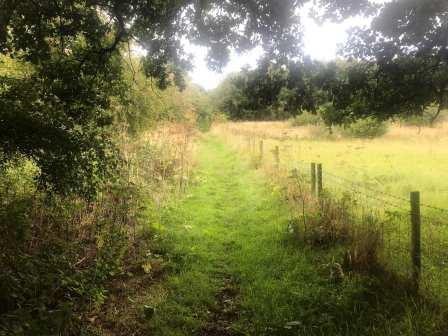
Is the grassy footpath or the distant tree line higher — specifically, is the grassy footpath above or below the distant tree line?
below

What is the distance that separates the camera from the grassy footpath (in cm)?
504

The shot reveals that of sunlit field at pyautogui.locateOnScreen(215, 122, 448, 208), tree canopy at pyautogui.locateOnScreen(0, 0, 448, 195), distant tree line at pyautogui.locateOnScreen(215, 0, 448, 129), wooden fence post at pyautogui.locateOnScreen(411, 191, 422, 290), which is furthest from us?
sunlit field at pyautogui.locateOnScreen(215, 122, 448, 208)

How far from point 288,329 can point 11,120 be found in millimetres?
4494

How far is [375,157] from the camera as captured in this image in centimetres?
1941

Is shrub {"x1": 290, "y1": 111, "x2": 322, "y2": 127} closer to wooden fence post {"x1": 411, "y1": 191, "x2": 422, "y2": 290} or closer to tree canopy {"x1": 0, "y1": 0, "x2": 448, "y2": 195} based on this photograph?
tree canopy {"x1": 0, "y1": 0, "x2": 448, "y2": 195}

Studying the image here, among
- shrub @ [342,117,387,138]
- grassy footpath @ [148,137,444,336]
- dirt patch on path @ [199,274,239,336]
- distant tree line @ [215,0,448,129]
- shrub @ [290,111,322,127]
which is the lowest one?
dirt patch on path @ [199,274,239,336]

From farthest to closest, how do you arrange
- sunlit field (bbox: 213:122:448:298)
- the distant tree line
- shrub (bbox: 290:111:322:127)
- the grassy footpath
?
shrub (bbox: 290:111:322:127)
the distant tree line
sunlit field (bbox: 213:122:448:298)
the grassy footpath

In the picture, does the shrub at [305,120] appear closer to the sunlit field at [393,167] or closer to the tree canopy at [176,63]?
the sunlit field at [393,167]

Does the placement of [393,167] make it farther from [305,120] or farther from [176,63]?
[305,120]

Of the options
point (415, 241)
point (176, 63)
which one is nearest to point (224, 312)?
point (415, 241)

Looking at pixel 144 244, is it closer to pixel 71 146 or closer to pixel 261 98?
pixel 71 146

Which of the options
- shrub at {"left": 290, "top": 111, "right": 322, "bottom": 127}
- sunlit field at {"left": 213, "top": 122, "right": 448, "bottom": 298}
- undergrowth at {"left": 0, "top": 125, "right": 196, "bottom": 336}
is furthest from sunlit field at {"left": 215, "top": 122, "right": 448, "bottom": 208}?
shrub at {"left": 290, "top": 111, "right": 322, "bottom": 127}

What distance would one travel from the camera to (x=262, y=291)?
605cm

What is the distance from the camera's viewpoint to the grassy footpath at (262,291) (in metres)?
5.04
